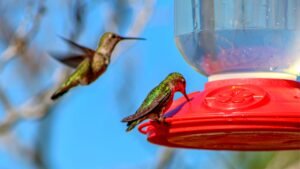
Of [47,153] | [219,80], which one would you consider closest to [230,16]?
[219,80]

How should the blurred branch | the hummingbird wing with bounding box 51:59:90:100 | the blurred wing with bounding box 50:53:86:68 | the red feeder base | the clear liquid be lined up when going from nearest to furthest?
the red feeder base
the blurred wing with bounding box 50:53:86:68
the hummingbird wing with bounding box 51:59:90:100
the clear liquid
the blurred branch

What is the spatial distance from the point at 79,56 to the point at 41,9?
5377mm

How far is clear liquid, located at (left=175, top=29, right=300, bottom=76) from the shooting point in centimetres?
614

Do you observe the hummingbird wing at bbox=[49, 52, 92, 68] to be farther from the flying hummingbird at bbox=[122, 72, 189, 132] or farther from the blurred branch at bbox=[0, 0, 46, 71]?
the blurred branch at bbox=[0, 0, 46, 71]

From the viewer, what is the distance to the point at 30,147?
575 inches

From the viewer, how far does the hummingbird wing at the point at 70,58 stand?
5691 millimetres

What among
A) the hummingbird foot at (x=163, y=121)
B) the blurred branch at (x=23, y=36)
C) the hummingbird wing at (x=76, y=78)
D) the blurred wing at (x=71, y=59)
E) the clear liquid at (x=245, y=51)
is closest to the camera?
the hummingbird foot at (x=163, y=121)

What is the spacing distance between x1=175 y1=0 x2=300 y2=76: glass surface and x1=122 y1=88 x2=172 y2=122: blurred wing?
0.65 meters

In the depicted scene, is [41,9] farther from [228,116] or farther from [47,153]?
[228,116]

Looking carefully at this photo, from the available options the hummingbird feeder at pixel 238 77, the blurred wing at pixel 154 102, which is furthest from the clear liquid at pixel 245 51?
the blurred wing at pixel 154 102

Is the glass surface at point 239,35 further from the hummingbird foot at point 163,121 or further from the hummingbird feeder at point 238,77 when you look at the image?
the hummingbird foot at point 163,121

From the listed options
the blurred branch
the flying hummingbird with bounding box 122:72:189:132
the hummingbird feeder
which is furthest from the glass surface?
the blurred branch

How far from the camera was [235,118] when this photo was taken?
5.25 m

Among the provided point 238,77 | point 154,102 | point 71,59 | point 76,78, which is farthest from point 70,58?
point 238,77
